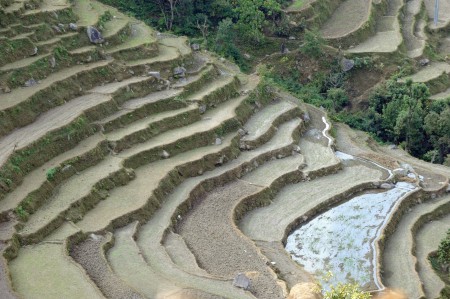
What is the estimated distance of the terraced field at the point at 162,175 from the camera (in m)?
16.4

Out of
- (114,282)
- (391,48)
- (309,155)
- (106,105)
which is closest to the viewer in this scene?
(114,282)

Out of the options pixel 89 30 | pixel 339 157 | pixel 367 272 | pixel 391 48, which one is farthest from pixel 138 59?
pixel 391 48

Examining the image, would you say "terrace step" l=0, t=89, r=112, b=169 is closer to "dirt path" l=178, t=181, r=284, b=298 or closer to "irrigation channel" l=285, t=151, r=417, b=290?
"dirt path" l=178, t=181, r=284, b=298

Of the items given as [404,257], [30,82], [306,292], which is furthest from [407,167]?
[30,82]

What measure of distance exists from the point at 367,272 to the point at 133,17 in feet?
61.6

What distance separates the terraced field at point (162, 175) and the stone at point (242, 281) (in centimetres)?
11

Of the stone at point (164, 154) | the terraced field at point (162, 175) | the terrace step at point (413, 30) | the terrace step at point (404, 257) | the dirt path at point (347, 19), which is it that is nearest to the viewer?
the terraced field at point (162, 175)

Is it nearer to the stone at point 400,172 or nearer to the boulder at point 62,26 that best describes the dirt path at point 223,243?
the stone at point 400,172

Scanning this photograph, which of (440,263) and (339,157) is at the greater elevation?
(339,157)

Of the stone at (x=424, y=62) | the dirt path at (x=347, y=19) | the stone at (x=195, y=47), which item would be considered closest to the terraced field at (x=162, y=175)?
the stone at (x=195, y=47)

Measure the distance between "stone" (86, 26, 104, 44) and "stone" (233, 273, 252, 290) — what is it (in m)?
13.4

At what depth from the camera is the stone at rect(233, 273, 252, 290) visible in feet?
52.1

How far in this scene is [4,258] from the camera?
50.8 ft

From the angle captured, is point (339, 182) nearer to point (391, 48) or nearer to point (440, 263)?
point (440, 263)
